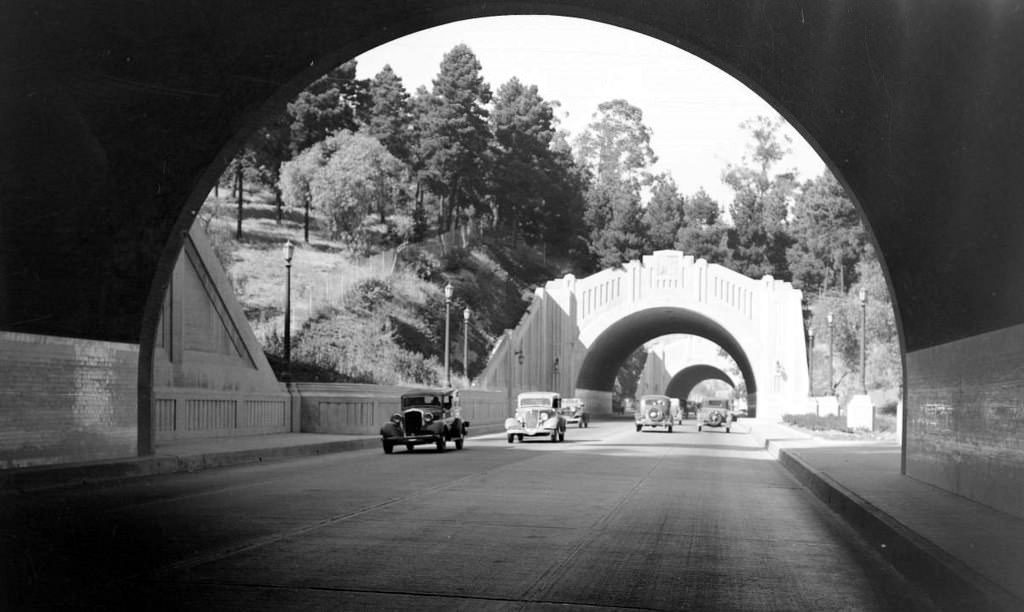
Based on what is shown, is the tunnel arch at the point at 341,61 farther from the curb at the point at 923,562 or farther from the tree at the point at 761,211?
the tree at the point at 761,211

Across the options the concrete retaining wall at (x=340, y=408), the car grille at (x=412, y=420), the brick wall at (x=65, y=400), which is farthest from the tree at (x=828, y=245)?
the brick wall at (x=65, y=400)

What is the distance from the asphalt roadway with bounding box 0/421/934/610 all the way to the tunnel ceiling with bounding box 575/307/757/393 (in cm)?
5483

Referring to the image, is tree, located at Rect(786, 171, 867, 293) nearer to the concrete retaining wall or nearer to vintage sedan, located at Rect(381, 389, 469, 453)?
the concrete retaining wall

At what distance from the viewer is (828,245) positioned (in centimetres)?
9431

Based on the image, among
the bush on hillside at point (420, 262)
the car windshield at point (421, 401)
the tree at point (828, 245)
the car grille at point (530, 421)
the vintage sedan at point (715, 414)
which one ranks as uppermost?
the tree at point (828, 245)

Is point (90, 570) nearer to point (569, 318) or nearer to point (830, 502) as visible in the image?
point (830, 502)

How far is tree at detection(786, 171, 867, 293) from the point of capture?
9219 centimetres

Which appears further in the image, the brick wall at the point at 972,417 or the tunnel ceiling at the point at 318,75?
the tunnel ceiling at the point at 318,75

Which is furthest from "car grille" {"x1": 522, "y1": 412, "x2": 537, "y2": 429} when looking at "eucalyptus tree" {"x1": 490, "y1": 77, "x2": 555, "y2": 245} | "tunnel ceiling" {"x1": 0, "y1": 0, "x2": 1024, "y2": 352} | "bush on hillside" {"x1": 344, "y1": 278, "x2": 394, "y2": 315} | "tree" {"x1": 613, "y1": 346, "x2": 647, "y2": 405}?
"tree" {"x1": 613, "y1": 346, "x2": 647, "y2": 405}

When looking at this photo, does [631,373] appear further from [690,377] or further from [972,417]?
[972,417]

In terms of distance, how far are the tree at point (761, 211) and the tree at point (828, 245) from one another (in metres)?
2.49

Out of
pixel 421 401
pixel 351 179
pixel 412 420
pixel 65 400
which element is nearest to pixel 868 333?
pixel 351 179

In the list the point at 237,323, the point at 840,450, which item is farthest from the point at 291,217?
the point at 840,450

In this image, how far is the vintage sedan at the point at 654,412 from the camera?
52.5m
